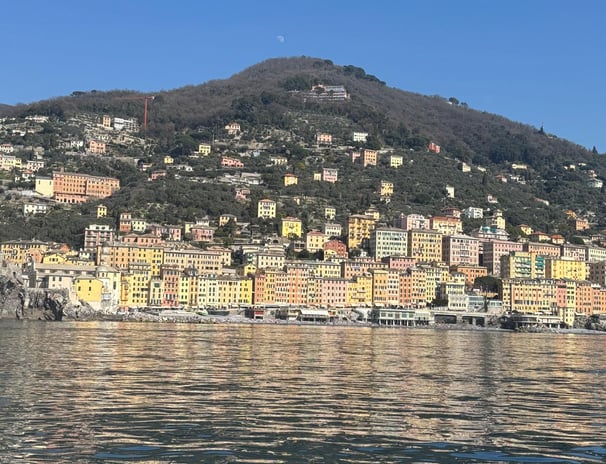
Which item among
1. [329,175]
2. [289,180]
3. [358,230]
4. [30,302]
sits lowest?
[30,302]

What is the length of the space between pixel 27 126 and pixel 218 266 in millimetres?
87381

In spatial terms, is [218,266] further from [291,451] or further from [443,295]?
[291,451]

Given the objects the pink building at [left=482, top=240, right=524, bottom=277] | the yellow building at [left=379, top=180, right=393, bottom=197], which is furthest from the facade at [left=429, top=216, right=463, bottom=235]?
the yellow building at [left=379, top=180, right=393, bottom=197]

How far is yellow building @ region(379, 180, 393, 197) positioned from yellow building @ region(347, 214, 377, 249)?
20465mm

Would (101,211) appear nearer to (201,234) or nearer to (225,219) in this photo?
(201,234)

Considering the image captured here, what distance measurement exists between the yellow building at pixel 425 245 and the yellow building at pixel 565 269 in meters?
16.3

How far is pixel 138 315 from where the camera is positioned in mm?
93625

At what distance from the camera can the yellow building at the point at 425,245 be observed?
130375 millimetres

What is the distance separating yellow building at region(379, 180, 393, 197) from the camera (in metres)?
156

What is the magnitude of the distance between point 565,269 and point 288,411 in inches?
4715

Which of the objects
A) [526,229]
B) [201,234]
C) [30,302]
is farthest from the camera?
[526,229]

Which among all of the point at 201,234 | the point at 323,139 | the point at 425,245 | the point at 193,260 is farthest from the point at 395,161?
the point at 193,260

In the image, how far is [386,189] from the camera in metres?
157

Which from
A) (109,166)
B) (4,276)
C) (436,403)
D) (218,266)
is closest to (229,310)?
(218,266)
